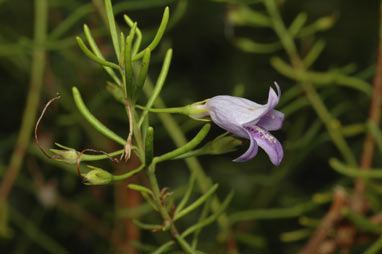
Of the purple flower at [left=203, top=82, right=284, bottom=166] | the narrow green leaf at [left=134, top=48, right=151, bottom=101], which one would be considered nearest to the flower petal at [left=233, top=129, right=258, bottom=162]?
the purple flower at [left=203, top=82, right=284, bottom=166]

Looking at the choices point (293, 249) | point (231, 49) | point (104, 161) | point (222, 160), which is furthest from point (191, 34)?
point (293, 249)

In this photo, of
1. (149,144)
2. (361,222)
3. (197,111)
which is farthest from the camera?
(361,222)

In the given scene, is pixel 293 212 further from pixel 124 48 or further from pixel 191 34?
pixel 191 34

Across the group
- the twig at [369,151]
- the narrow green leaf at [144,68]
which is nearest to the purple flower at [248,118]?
the narrow green leaf at [144,68]

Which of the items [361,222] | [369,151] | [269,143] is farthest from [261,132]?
[369,151]

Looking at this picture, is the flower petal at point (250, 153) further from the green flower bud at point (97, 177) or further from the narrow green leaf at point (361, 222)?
the narrow green leaf at point (361, 222)

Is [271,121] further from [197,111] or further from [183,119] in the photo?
[183,119]
